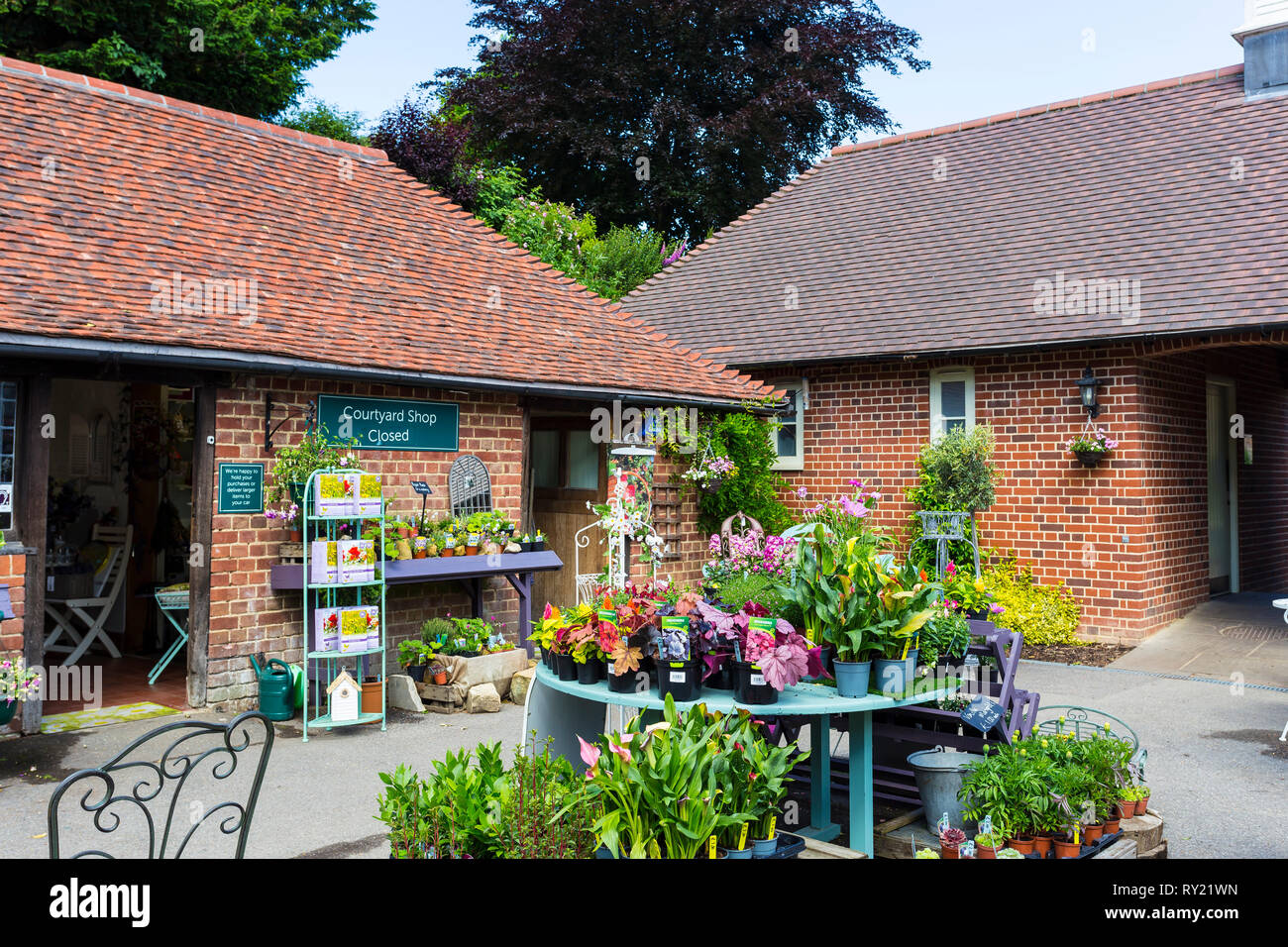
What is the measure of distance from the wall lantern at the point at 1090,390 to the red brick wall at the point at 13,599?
1035 cm

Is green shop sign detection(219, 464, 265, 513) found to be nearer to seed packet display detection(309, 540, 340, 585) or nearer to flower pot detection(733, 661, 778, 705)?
seed packet display detection(309, 540, 340, 585)

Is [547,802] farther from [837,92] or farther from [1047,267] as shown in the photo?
[837,92]

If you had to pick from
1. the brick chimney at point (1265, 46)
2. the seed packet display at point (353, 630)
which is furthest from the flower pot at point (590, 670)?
the brick chimney at point (1265, 46)

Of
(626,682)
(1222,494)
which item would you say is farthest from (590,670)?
(1222,494)

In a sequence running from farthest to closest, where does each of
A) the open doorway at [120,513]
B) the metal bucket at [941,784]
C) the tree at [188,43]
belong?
the tree at [188,43]
the open doorway at [120,513]
the metal bucket at [941,784]

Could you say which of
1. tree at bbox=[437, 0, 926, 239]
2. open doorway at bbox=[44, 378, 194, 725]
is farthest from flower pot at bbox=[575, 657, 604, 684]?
tree at bbox=[437, 0, 926, 239]

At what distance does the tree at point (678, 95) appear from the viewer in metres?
22.8

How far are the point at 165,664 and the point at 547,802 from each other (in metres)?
7.46

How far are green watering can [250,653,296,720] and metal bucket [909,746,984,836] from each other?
5227 millimetres

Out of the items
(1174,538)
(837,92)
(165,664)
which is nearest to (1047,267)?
(1174,538)

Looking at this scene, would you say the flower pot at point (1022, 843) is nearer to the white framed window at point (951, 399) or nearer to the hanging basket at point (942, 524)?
the hanging basket at point (942, 524)

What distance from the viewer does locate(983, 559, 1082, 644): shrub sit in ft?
38.0

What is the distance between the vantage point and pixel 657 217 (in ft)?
80.9

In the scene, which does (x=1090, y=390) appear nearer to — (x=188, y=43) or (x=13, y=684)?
(x=13, y=684)
